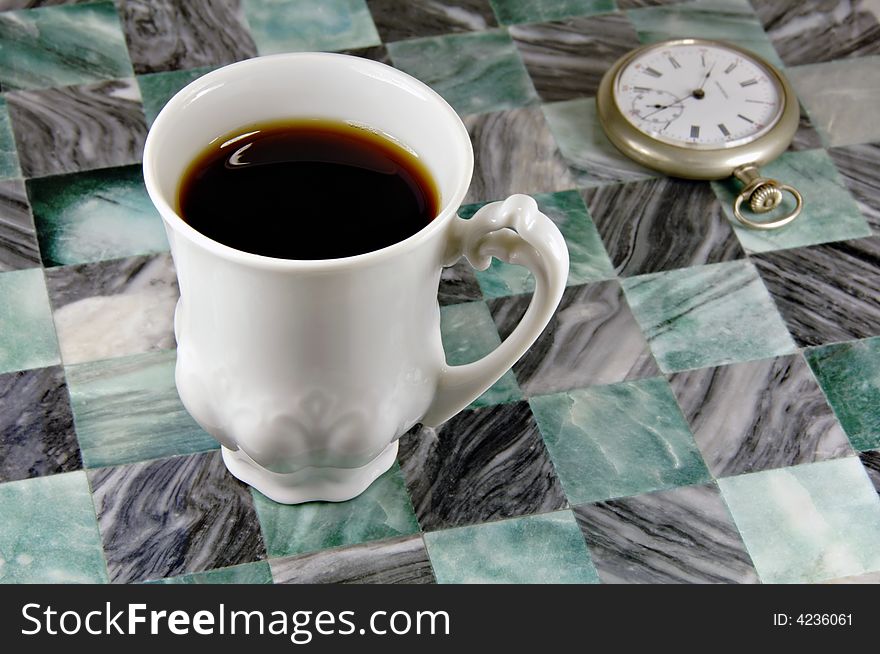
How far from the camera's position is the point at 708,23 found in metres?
1.54

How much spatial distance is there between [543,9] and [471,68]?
148mm

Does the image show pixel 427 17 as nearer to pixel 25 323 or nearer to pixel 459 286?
pixel 459 286

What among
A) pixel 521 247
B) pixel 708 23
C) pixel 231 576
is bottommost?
pixel 231 576

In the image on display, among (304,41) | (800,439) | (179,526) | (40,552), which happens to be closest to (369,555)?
(179,526)

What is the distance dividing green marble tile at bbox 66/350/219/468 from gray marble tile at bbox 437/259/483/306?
0.27 metres

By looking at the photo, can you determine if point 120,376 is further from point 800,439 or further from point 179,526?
point 800,439

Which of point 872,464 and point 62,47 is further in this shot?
point 62,47

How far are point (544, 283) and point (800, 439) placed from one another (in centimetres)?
39

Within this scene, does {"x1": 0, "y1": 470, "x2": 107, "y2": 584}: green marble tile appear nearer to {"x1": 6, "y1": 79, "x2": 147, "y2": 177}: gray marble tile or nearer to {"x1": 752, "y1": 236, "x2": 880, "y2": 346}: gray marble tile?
{"x1": 6, "y1": 79, "x2": 147, "y2": 177}: gray marble tile

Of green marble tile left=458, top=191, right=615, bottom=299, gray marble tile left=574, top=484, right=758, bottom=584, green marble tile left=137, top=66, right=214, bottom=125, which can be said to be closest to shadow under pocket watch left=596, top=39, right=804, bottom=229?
green marble tile left=458, top=191, right=615, bottom=299

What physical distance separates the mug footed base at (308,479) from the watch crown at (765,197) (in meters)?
0.49

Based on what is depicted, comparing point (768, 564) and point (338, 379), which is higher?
point (338, 379)

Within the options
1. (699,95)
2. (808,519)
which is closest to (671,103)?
(699,95)

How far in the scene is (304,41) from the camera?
58.2 inches
